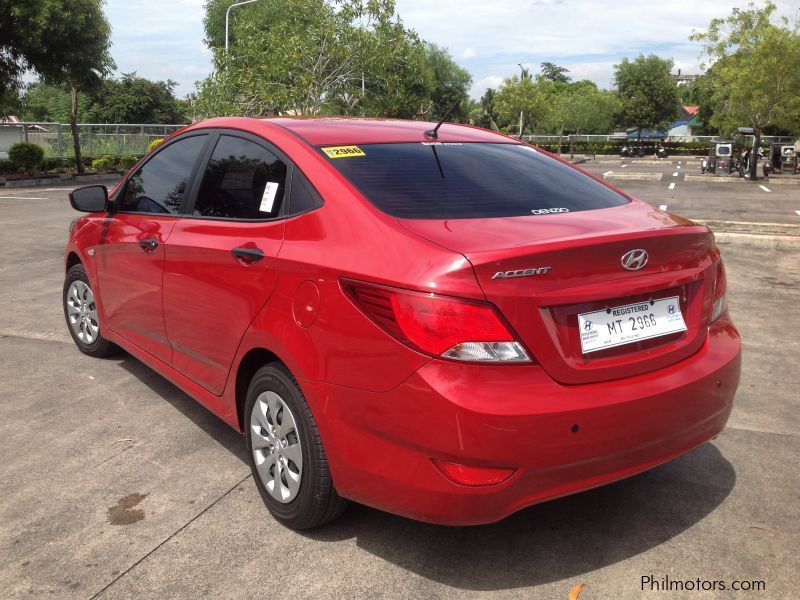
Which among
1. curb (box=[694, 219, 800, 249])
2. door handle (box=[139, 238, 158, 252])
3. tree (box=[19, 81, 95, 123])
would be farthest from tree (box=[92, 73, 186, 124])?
door handle (box=[139, 238, 158, 252])

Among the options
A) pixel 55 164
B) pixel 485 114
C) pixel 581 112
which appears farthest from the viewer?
pixel 485 114

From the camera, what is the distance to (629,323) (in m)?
2.69

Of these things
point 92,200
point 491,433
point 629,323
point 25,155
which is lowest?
point 491,433

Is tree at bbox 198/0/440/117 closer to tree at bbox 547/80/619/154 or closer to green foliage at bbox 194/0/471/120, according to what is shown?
green foliage at bbox 194/0/471/120

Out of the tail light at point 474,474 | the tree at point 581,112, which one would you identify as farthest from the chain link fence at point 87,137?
the tree at point 581,112

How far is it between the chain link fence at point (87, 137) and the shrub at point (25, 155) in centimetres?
225

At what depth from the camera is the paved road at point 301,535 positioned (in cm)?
274

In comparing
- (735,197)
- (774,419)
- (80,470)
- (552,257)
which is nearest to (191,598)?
(80,470)

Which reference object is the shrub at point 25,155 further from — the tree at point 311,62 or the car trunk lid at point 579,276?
the car trunk lid at point 579,276

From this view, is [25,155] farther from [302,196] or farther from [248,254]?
[302,196]

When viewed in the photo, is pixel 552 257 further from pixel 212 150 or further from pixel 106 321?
pixel 106 321

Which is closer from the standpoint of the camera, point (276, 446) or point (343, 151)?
point (276, 446)

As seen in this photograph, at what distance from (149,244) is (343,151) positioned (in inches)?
54.1

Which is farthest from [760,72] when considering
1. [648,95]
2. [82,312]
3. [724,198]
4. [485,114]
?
[485,114]
